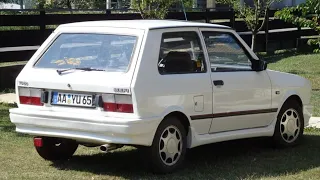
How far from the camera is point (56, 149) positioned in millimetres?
7852

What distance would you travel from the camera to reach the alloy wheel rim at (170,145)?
23.4ft

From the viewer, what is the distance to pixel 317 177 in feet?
23.5

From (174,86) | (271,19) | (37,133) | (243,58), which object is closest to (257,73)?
(243,58)

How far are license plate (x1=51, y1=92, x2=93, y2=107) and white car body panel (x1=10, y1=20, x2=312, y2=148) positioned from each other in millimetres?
60

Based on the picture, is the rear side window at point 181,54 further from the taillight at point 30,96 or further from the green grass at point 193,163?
the taillight at point 30,96

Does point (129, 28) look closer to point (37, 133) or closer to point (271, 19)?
point (37, 133)

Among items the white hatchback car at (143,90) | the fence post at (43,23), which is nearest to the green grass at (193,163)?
the white hatchback car at (143,90)

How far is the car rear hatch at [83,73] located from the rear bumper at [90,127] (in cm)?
9

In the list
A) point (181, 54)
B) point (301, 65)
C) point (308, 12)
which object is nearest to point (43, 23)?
point (301, 65)

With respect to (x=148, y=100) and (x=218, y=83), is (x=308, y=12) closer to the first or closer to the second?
(x=218, y=83)

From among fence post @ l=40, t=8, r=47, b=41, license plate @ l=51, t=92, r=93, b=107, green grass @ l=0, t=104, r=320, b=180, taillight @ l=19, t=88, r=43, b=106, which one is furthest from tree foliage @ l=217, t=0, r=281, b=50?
license plate @ l=51, t=92, r=93, b=107

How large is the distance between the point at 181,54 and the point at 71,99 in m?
1.33

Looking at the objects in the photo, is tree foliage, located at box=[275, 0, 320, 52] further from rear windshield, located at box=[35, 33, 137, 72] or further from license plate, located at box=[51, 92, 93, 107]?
license plate, located at box=[51, 92, 93, 107]

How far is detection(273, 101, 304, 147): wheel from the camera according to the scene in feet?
28.4
